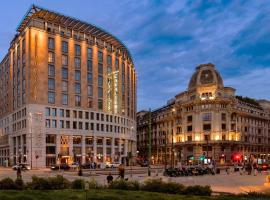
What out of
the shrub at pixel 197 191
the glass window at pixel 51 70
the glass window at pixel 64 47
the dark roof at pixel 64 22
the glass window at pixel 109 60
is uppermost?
the dark roof at pixel 64 22

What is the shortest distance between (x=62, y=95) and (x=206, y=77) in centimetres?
5104

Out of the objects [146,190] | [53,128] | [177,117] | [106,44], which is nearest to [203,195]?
[146,190]

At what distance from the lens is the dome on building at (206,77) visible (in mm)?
135863

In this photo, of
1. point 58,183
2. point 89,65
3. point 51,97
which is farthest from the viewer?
point 89,65

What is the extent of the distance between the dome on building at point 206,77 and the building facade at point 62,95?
2469 centimetres

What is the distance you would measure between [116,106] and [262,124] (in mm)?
60513

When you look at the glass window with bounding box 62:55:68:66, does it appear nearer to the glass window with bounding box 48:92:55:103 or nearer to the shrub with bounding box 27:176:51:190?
the glass window with bounding box 48:92:55:103

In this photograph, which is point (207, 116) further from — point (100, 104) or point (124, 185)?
point (124, 185)

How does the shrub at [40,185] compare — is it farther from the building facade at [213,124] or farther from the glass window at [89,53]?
the glass window at [89,53]

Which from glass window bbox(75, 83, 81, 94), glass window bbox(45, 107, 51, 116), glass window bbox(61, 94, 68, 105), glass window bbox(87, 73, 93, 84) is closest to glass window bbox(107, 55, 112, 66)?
glass window bbox(87, 73, 93, 84)

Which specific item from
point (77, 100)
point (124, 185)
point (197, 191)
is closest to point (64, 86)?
point (77, 100)

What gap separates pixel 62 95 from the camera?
116125 mm

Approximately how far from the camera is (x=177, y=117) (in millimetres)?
146125

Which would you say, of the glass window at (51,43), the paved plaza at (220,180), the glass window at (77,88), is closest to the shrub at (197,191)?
the paved plaza at (220,180)
